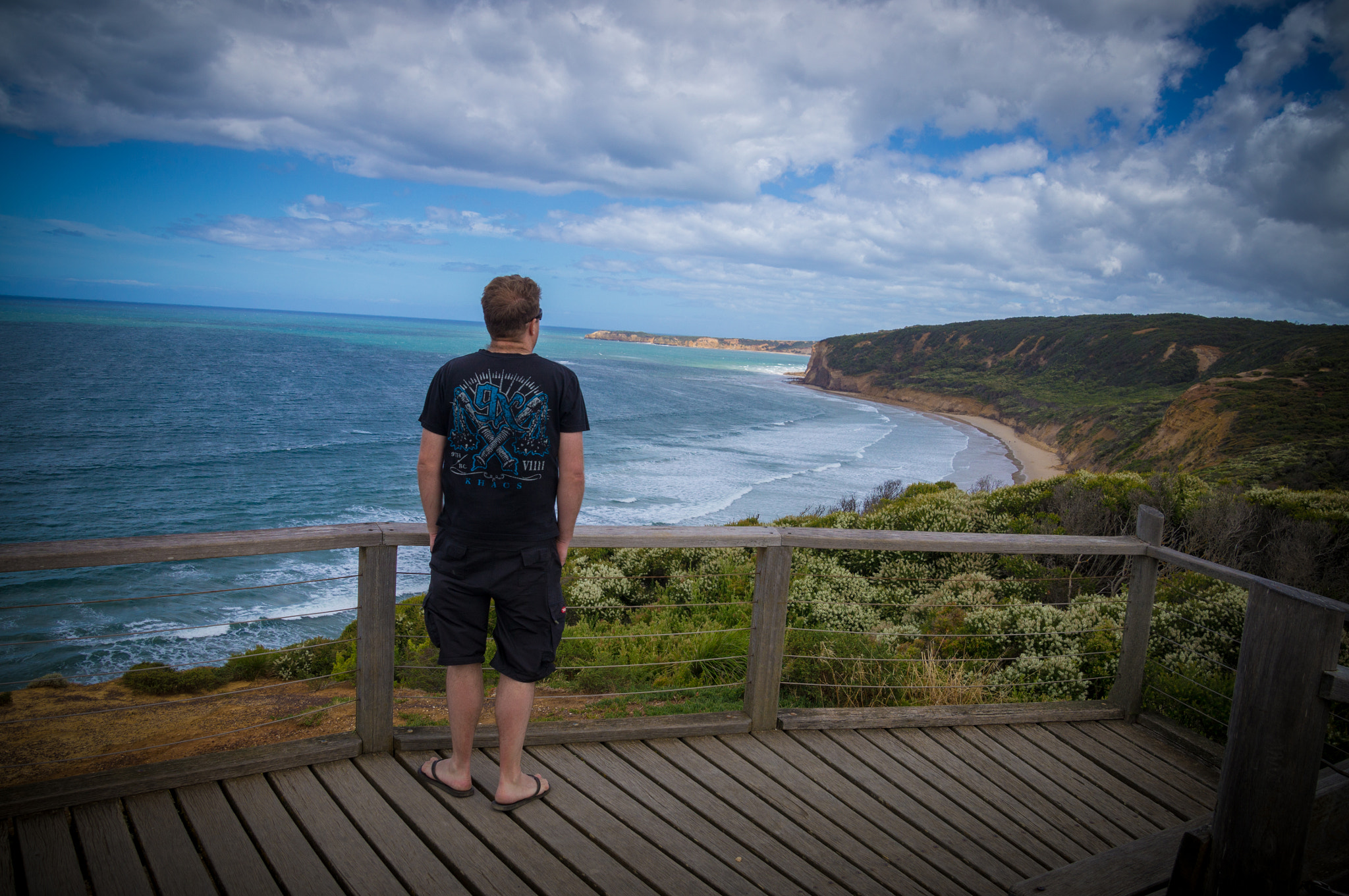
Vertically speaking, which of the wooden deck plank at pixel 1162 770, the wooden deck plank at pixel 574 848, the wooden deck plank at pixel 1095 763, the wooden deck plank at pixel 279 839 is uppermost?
the wooden deck plank at pixel 279 839

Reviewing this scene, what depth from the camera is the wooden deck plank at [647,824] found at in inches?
95.3

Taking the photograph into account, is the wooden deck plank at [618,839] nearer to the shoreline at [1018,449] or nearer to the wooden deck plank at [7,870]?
the wooden deck plank at [7,870]

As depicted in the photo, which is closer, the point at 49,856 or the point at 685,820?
the point at 49,856

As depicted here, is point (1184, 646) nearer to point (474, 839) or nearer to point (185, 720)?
point (474, 839)

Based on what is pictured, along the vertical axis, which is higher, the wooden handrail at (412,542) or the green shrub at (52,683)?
the wooden handrail at (412,542)

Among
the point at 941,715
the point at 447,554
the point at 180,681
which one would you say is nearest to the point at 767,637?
the point at 941,715

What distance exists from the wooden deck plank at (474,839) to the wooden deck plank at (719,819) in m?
0.53

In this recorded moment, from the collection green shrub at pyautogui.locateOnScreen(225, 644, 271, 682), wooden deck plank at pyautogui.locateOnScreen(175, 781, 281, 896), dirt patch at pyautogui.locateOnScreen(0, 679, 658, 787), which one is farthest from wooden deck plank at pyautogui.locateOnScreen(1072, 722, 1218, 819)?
green shrub at pyautogui.locateOnScreen(225, 644, 271, 682)

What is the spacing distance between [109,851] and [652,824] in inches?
68.6

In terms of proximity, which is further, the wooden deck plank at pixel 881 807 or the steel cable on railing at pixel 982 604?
the steel cable on railing at pixel 982 604

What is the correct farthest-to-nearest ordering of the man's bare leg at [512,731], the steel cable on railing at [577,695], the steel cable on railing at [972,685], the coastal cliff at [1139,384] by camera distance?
the coastal cliff at [1139,384], the steel cable on railing at [577,695], the steel cable on railing at [972,685], the man's bare leg at [512,731]

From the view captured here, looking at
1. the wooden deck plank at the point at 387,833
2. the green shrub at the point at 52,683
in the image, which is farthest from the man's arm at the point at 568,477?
the green shrub at the point at 52,683

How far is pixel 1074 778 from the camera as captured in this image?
132 inches

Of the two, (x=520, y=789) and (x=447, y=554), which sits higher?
(x=447, y=554)
